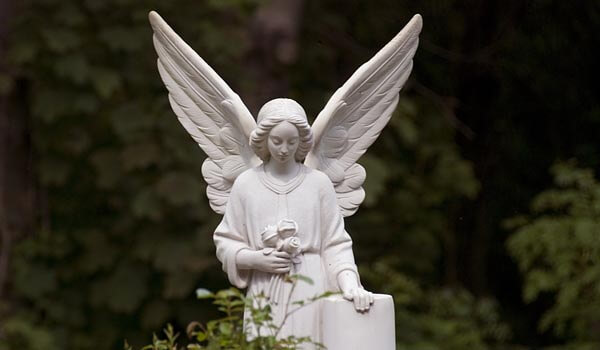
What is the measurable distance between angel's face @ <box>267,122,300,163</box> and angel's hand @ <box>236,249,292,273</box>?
1.43ft

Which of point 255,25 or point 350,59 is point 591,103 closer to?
→ point 350,59

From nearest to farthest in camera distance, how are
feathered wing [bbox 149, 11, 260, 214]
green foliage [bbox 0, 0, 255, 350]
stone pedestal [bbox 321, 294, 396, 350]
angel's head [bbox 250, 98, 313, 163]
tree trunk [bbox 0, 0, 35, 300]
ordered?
stone pedestal [bbox 321, 294, 396, 350] < angel's head [bbox 250, 98, 313, 163] < feathered wing [bbox 149, 11, 260, 214] < green foliage [bbox 0, 0, 255, 350] < tree trunk [bbox 0, 0, 35, 300]

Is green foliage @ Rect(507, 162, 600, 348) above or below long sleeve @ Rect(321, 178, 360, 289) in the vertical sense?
above

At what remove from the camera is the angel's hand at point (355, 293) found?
541 cm

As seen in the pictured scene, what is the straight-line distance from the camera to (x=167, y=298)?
1066 centimetres

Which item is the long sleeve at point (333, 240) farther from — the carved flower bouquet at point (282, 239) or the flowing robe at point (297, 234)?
the carved flower bouquet at point (282, 239)

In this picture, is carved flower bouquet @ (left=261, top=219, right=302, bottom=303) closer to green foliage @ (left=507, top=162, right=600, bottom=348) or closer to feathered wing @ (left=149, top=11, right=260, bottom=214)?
feathered wing @ (left=149, top=11, right=260, bottom=214)

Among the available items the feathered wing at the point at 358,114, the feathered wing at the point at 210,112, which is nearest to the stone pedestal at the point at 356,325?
the feathered wing at the point at 358,114

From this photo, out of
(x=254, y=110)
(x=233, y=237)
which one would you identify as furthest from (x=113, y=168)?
(x=233, y=237)

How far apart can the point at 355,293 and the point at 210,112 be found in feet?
4.16

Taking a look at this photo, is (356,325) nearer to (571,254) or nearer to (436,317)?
(571,254)

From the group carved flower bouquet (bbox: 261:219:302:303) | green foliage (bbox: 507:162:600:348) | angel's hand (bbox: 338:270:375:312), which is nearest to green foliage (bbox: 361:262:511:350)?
green foliage (bbox: 507:162:600:348)

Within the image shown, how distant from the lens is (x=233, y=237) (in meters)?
5.71

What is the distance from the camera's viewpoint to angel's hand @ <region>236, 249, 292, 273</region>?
5504 millimetres
